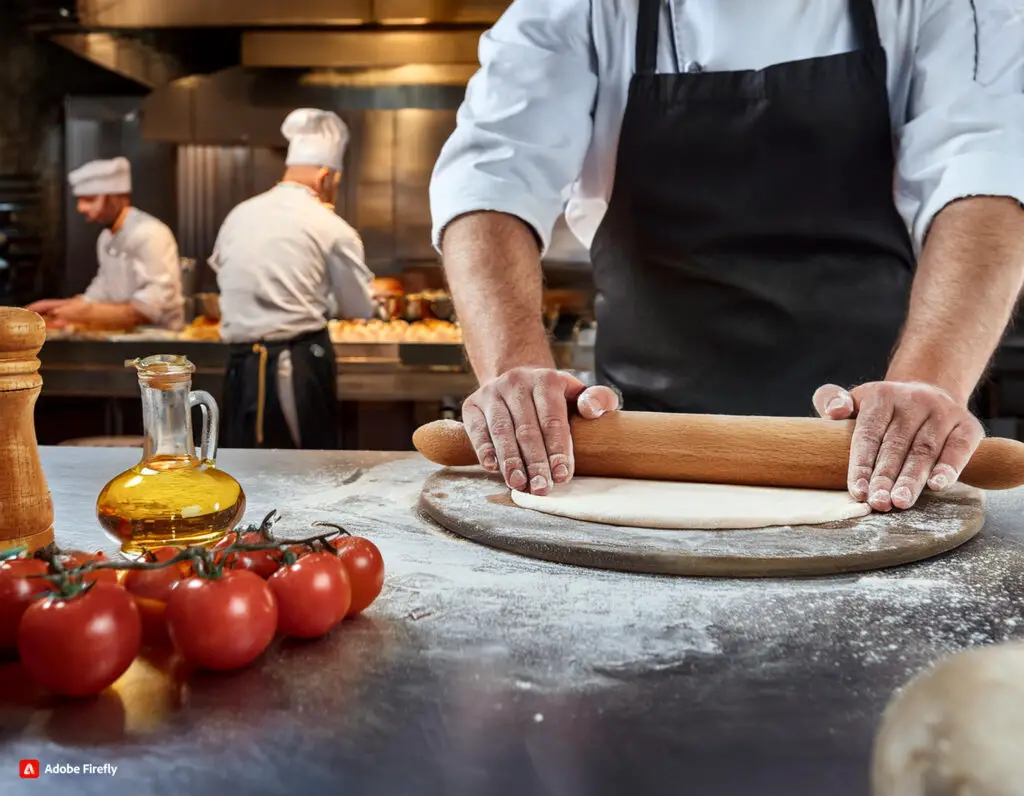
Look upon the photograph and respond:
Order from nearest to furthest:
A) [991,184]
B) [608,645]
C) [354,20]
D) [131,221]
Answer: [608,645], [991,184], [354,20], [131,221]

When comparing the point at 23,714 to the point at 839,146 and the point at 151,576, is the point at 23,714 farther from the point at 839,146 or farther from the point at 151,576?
the point at 839,146

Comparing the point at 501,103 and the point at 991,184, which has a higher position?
the point at 501,103

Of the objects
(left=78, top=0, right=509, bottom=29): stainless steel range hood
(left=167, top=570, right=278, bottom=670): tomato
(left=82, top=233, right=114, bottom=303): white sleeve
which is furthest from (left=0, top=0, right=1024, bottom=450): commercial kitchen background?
(left=167, top=570, right=278, bottom=670): tomato

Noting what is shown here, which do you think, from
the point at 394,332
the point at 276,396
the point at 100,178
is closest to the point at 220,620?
the point at 276,396

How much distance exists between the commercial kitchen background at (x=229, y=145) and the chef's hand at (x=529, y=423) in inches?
91.4

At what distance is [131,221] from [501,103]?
11.2ft

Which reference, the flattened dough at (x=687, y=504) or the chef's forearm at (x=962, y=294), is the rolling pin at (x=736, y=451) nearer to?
the flattened dough at (x=687, y=504)

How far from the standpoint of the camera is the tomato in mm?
608

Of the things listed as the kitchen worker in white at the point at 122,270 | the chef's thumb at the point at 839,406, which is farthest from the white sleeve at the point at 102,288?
the chef's thumb at the point at 839,406

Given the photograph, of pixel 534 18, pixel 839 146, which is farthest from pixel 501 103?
pixel 839 146

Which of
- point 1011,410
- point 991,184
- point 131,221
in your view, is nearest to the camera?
point 991,184

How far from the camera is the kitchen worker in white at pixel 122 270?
419 cm

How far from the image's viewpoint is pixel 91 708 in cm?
58

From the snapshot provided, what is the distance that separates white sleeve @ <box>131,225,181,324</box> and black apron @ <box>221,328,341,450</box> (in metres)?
0.95
